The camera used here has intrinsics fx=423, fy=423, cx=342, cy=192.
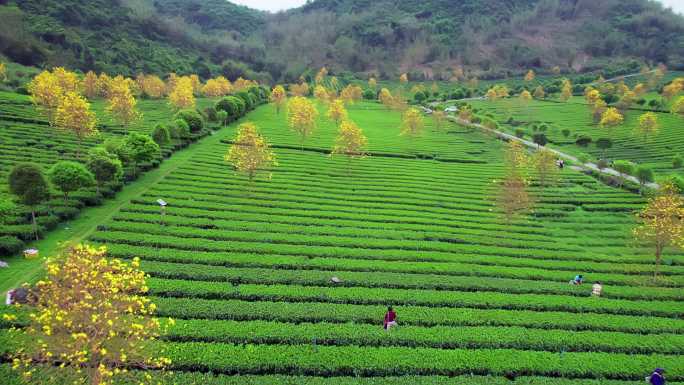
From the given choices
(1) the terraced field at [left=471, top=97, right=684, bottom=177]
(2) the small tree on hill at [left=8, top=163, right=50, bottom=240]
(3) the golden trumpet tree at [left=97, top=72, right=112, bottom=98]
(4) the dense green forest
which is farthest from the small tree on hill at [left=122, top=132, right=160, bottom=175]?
(4) the dense green forest

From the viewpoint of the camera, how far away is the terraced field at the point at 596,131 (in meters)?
69.2

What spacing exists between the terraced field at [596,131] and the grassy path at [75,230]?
64.7 meters

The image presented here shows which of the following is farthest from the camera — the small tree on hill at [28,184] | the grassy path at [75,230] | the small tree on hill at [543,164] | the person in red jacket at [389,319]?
the small tree on hill at [543,164]

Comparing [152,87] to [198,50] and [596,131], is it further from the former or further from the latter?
[596,131]

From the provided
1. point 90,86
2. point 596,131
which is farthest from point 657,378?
point 90,86

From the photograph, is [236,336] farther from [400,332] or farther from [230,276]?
[400,332]

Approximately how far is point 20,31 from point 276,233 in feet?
393

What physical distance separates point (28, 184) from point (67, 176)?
359 cm

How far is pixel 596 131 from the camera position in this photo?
8550cm

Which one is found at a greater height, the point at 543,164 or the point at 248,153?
the point at 248,153

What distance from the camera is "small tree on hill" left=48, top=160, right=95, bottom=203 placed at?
31188 millimetres

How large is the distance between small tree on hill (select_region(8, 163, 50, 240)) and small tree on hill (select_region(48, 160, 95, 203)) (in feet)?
9.40

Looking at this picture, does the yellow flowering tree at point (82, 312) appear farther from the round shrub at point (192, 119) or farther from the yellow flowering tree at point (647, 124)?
the yellow flowering tree at point (647, 124)

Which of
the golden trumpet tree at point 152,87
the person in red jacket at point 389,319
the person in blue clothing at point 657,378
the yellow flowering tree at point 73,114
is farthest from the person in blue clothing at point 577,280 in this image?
the golden trumpet tree at point 152,87
